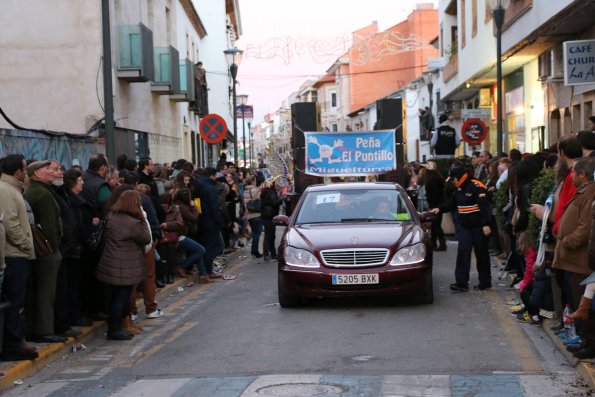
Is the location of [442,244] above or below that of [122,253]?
below

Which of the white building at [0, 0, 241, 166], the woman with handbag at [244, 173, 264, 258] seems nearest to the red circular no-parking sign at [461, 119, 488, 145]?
the woman with handbag at [244, 173, 264, 258]

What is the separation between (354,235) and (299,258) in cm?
76

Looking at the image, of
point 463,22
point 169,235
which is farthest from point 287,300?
point 463,22

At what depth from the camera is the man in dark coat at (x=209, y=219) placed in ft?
48.9

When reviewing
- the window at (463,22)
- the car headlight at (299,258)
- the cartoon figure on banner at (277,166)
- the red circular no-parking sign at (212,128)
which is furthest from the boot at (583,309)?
the window at (463,22)

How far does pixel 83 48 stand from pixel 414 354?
43.9ft

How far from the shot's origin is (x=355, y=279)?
35.5 ft

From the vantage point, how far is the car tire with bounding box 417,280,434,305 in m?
11.2

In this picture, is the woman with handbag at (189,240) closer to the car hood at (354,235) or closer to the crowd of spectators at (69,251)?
the crowd of spectators at (69,251)

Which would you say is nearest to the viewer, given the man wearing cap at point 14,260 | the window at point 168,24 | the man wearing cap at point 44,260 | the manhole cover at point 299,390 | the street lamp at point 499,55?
the manhole cover at point 299,390

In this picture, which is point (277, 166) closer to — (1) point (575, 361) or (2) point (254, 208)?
(2) point (254, 208)

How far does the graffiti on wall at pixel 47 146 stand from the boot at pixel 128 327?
3.87 meters

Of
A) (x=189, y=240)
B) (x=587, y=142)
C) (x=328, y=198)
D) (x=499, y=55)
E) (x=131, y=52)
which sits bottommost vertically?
(x=189, y=240)

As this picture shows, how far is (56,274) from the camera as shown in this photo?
9039 mm
